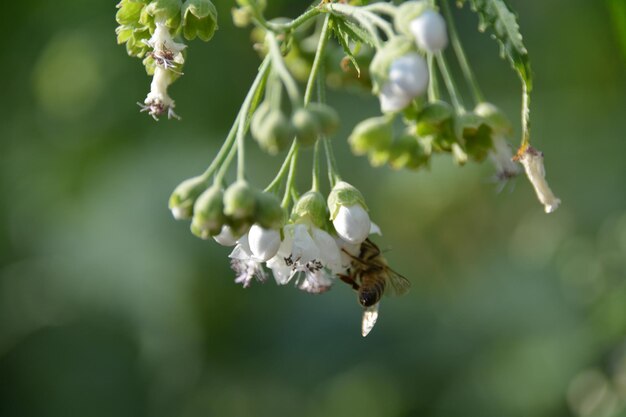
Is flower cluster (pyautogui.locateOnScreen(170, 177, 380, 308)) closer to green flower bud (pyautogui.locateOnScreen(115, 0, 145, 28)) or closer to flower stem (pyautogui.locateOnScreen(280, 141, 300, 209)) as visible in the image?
flower stem (pyautogui.locateOnScreen(280, 141, 300, 209))

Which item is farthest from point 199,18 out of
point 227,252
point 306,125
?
point 227,252

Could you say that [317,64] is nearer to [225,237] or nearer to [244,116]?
[244,116]

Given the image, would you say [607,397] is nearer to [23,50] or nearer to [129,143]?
[129,143]

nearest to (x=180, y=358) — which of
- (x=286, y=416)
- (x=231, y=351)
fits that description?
(x=231, y=351)

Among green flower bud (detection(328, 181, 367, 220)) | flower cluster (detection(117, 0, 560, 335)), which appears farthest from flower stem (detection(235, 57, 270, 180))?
green flower bud (detection(328, 181, 367, 220))

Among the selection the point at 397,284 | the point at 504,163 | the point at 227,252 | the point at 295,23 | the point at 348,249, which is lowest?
the point at 227,252

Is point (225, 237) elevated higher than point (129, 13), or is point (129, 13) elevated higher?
point (129, 13)

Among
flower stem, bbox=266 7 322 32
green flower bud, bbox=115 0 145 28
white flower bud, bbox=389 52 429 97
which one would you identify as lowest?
white flower bud, bbox=389 52 429 97
